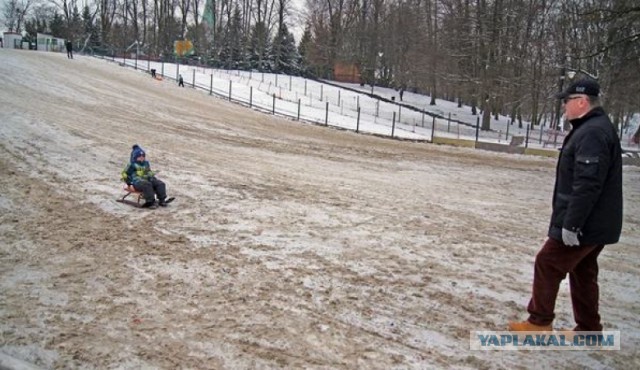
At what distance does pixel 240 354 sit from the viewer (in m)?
3.97

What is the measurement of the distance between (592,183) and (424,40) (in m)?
47.4

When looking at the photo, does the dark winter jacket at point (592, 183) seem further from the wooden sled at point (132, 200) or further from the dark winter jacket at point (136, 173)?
the dark winter jacket at point (136, 173)

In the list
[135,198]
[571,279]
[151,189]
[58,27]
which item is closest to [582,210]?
[571,279]

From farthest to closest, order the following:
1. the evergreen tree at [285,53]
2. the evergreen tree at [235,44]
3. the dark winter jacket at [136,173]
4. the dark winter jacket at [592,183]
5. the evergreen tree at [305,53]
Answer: the evergreen tree at [305,53] → the evergreen tree at [235,44] → the evergreen tree at [285,53] → the dark winter jacket at [136,173] → the dark winter jacket at [592,183]

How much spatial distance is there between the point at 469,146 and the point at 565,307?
20.4m

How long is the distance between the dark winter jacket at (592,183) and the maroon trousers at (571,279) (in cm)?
12

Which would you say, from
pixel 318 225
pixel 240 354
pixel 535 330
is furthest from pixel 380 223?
pixel 240 354

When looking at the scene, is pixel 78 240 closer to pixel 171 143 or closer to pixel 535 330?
pixel 535 330

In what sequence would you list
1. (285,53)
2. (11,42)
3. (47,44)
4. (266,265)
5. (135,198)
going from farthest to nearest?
1. (285,53)
2. (11,42)
3. (47,44)
4. (135,198)
5. (266,265)

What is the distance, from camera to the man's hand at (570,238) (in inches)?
151

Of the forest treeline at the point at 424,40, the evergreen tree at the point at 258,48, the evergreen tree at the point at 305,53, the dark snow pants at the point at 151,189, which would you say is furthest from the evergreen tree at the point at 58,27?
the dark snow pants at the point at 151,189

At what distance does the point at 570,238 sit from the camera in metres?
3.84

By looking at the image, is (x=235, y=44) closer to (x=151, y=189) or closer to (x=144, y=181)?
(x=144, y=181)

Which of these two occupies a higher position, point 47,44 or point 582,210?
point 47,44
